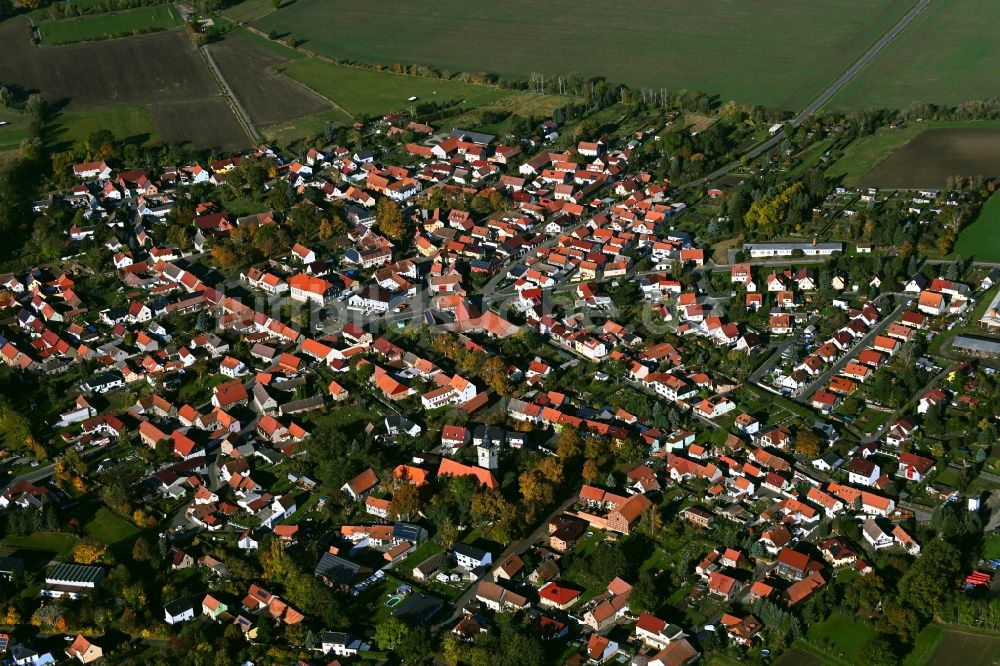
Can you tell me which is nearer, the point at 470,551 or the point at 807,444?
the point at 470,551

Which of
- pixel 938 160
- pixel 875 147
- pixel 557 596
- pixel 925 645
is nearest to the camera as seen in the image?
pixel 925 645

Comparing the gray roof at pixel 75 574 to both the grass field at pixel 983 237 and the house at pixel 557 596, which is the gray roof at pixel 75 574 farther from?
the grass field at pixel 983 237

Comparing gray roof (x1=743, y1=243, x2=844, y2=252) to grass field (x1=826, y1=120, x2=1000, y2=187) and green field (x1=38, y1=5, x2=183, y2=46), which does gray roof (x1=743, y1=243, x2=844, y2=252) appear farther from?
green field (x1=38, y1=5, x2=183, y2=46)

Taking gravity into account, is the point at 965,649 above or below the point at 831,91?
below

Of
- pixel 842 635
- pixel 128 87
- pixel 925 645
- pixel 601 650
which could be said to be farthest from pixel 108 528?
pixel 128 87

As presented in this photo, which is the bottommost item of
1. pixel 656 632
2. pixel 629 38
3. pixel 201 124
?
pixel 656 632

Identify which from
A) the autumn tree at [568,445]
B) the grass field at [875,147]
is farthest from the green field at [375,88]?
the autumn tree at [568,445]

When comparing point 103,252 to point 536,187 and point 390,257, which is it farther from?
point 536,187

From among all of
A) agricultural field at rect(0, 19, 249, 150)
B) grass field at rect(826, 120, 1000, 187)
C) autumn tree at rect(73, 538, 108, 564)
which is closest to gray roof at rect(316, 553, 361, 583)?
autumn tree at rect(73, 538, 108, 564)

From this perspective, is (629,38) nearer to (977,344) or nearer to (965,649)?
(977,344)
